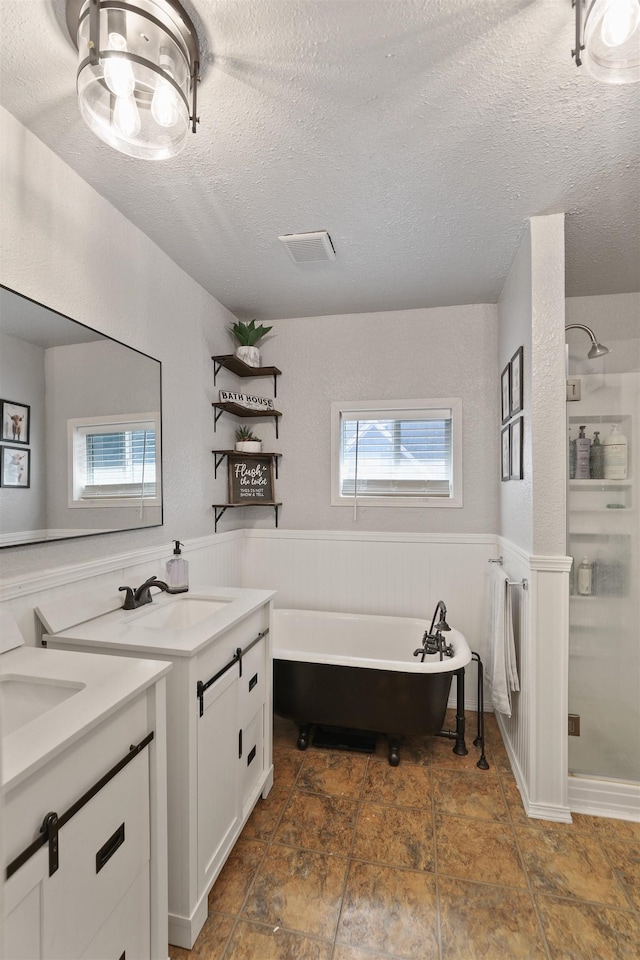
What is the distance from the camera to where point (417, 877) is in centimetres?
168

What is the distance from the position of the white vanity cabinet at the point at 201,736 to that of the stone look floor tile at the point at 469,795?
2.77 ft

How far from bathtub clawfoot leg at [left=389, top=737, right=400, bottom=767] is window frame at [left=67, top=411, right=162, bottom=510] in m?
1.62

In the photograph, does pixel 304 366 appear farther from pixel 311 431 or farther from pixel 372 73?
pixel 372 73

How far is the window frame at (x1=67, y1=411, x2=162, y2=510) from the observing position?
1.69m

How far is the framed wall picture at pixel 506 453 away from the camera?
2.49 m

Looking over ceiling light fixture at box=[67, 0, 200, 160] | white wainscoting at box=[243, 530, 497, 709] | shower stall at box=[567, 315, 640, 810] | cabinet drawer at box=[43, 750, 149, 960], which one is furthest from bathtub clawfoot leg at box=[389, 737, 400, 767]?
ceiling light fixture at box=[67, 0, 200, 160]

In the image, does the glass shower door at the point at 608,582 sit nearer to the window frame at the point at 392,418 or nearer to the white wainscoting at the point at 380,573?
the white wainscoting at the point at 380,573

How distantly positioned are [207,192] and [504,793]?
2.79 m

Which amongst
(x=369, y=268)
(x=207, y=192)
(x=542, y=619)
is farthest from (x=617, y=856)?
(x=207, y=192)

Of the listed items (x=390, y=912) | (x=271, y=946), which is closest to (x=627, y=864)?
(x=390, y=912)

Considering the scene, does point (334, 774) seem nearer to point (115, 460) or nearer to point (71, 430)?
point (115, 460)

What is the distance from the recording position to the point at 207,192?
72.2 inches

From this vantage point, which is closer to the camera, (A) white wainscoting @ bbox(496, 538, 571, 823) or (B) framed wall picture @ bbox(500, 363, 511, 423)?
(A) white wainscoting @ bbox(496, 538, 571, 823)

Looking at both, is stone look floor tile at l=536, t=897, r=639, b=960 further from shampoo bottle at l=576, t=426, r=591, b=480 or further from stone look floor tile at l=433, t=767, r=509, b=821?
shampoo bottle at l=576, t=426, r=591, b=480
